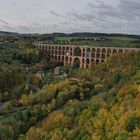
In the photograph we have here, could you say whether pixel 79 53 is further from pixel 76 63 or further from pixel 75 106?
pixel 75 106

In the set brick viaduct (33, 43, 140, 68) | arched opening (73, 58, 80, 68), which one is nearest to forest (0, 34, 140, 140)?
arched opening (73, 58, 80, 68)

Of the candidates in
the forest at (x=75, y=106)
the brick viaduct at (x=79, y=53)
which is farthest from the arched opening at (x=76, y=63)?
the forest at (x=75, y=106)

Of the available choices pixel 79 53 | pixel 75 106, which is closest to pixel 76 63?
pixel 79 53

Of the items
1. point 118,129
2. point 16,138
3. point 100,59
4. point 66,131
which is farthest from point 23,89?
point 100,59

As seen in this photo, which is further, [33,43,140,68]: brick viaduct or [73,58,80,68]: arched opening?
[33,43,140,68]: brick viaduct

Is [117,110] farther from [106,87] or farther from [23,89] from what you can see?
[23,89]

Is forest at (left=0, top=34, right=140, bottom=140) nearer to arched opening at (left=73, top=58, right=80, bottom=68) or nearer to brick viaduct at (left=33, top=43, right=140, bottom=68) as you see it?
arched opening at (left=73, top=58, right=80, bottom=68)

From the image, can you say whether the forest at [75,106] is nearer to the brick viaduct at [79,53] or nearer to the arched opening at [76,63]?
the arched opening at [76,63]
